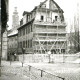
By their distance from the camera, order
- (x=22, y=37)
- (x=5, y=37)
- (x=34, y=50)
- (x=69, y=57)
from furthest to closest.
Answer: (x=22, y=37) < (x=34, y=50) < (x=5, y=37) < (x=69, y=57)

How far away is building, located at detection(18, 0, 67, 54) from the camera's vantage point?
85.4 ft

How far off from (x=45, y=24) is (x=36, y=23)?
1336mm

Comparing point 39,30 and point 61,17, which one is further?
point 61,17

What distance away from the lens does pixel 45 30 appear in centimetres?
2708

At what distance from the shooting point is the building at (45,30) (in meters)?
26.0

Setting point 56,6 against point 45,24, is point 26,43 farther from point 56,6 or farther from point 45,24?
point 56,6

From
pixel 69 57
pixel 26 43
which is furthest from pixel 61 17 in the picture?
pixel 69 57

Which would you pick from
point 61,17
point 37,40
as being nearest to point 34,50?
point 37,40

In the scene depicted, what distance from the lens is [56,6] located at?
28.4 metres

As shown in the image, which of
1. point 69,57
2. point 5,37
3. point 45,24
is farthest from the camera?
point 45,24

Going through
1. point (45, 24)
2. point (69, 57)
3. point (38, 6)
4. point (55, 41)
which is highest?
point (38, 6)

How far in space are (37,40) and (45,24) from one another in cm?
281

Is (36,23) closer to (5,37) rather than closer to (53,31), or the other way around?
(53,31)

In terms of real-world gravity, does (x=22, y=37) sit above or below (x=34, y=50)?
above
